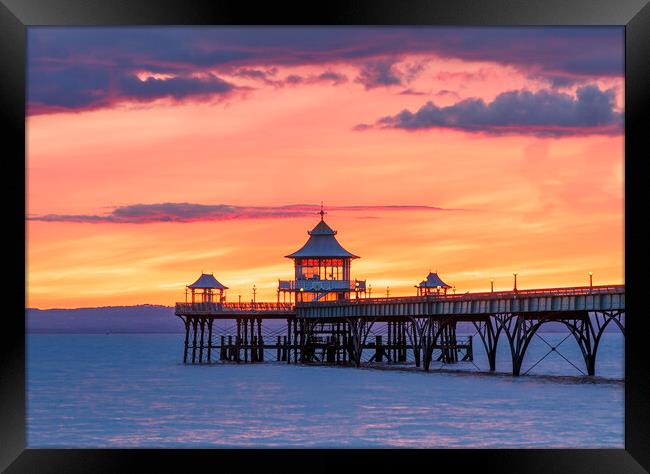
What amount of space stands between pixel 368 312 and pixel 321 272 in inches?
793

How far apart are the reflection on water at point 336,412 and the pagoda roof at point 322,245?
20.2 m

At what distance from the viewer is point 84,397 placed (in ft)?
232

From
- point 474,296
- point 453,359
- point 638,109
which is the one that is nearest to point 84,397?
point 474,296

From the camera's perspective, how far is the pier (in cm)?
6022

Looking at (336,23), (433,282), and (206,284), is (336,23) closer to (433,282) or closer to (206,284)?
(206,284)

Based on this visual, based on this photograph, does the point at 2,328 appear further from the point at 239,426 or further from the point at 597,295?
the point at 597,295

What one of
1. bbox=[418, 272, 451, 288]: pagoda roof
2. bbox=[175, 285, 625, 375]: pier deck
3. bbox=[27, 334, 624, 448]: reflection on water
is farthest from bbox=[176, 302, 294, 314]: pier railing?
bbox=[418, 272, 451, 288]: pagoda roof

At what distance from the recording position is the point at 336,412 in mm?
51875

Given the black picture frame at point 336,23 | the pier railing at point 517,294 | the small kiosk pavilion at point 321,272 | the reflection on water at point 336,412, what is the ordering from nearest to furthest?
the black picture frame at point 336,23, the reflection on water at point 336,412, the pier railing at point 517,294, the small kiosk pavilion at point 321,272

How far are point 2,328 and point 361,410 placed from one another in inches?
1262

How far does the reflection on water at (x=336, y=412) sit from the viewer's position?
43.2 m

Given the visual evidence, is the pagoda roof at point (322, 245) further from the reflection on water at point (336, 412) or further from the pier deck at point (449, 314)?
the reflection on water at point (336, 412)

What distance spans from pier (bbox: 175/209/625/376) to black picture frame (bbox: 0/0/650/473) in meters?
31.1

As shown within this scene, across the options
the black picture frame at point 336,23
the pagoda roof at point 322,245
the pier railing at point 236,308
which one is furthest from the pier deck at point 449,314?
the black picture frame at point 336,23
